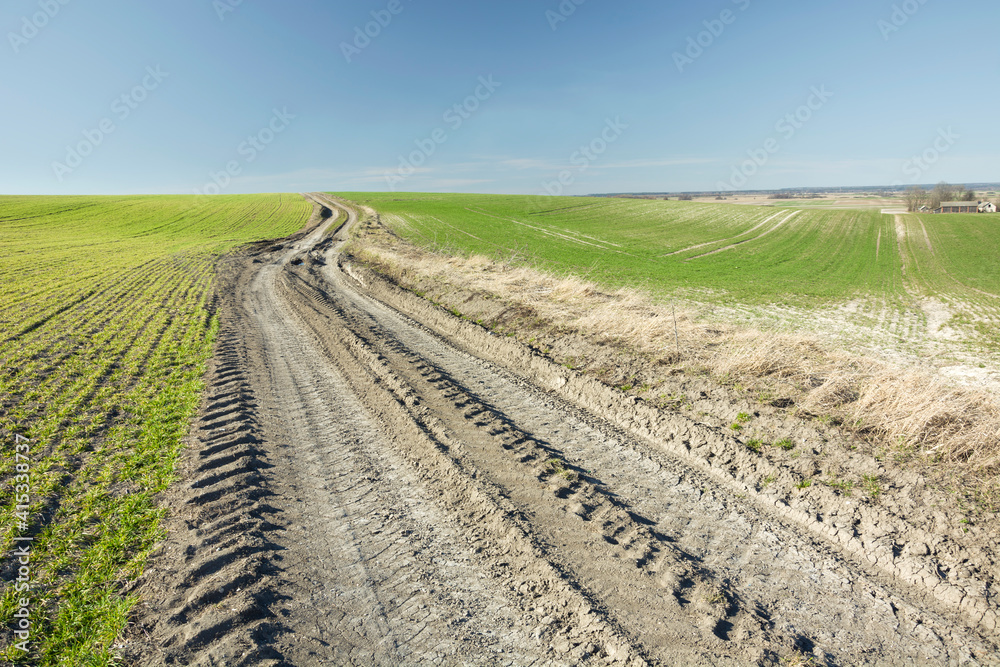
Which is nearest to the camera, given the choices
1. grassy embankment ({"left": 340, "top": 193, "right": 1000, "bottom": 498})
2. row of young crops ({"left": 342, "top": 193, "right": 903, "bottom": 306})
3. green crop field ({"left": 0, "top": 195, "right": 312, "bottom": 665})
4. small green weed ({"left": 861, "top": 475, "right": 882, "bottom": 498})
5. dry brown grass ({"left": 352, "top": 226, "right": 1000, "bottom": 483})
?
green crop field ({"left": 0, "top": 195, "right": 312, "bottom": 665})

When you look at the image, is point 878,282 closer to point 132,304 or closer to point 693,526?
point 693,526

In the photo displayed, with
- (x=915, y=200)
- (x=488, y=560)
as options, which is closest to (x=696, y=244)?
(x=488, y=560)

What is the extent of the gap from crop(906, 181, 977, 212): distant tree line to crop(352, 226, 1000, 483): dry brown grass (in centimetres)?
10553

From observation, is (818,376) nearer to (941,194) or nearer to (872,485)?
(872,485)

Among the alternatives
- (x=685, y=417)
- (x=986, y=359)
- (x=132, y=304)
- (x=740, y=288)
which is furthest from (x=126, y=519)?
(x=740, y=288)

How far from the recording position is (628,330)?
9695mm

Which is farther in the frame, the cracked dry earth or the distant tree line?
the distant tree line

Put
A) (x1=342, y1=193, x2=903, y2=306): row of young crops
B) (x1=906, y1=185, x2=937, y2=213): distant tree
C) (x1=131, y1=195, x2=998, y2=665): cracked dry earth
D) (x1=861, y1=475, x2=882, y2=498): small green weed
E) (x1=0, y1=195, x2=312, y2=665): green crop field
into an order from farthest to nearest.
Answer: (x1=906, y1=185, x2=937, y2=213): distant tree
(x1=342, y1=193, x2=903, y2=306): row of young crops
(x1=861, y1=475, x2=882, y2=498): small green weed
(x1=0, y1=195, x2=312, y2=665): green crop field
(x1=131, y1=195, x2=998, y2=665): cracked dry earth

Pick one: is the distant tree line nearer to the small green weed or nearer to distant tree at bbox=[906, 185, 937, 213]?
distant tree at bbox=[906, 185, 937, 213]

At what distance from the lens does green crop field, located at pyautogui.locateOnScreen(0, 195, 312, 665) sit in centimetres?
367

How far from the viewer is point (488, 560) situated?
4223 mm

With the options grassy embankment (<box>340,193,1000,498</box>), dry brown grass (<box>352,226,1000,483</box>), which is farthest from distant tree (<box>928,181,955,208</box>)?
dry brown grass (<box>352,226,1000,483</box>)

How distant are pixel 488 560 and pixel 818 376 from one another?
19.9 feet

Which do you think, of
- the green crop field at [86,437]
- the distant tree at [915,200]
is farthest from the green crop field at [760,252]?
the distant tree at [915,200]
